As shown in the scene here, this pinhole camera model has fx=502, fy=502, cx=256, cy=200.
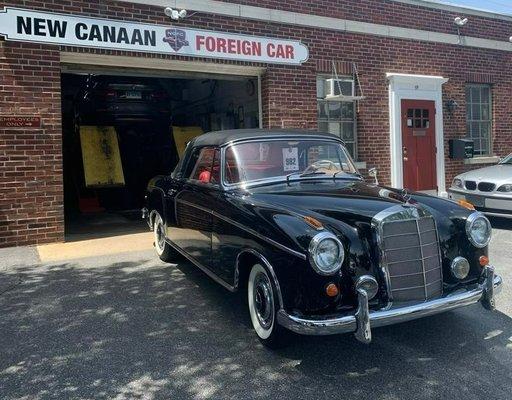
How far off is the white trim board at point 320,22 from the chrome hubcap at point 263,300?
606 cm

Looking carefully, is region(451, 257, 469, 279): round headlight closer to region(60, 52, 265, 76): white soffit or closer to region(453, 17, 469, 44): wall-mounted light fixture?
region(60, 52, 265, 76): white soffit

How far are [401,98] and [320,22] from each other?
249 cm

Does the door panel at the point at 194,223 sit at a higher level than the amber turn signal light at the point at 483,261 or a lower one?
higher

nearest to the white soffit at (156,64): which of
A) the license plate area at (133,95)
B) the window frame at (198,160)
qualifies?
the license plate area at (133,95)

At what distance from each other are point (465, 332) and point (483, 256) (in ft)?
2.06

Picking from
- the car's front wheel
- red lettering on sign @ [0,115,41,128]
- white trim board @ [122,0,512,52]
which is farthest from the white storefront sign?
the car's front wheel

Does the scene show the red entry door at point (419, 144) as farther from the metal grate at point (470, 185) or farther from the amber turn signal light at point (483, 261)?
the amber turn signal light at point (483, 261)

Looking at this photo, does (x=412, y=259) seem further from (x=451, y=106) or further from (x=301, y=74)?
(x=451, y=106)

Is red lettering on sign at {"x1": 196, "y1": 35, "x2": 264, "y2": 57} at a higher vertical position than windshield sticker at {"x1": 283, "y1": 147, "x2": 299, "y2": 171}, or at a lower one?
higher

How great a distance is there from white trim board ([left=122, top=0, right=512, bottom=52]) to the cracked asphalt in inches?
213

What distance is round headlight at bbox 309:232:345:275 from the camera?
10.6ft

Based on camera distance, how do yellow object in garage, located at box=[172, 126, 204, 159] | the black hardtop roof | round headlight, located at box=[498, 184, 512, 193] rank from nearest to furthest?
1. the black hardtop roof
2. round headlight, located at box=[498, 184, 512, 193]
3. yellow object in garage, located at box=[172, 126, 204, 159]

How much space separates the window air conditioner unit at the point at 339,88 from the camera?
9930 mm

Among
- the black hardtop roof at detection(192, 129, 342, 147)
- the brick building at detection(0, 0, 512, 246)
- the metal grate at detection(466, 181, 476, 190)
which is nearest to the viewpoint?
the black hardtop roof at detection(192, 129, 342, 147)
